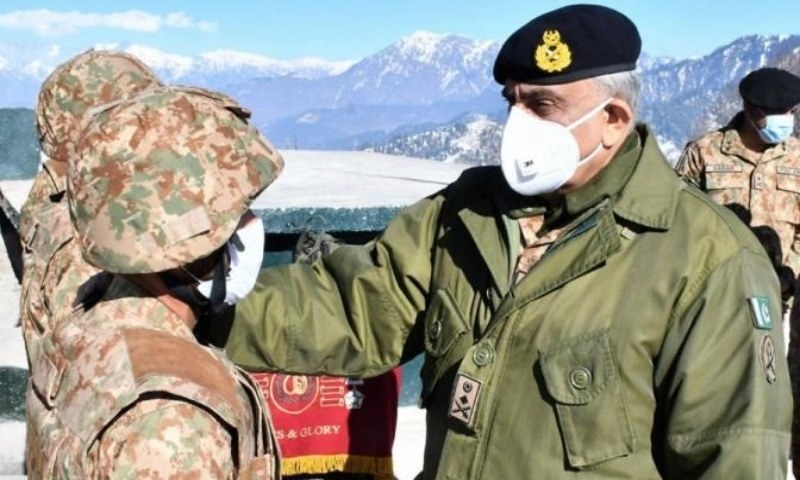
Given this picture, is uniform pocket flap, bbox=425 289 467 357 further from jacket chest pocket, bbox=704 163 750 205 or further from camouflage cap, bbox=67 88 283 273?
jacket chest pocket, bbox=704 163 750 205

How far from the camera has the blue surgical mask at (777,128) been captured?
19.8 ft

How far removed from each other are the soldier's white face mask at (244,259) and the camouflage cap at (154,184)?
0.12 meters

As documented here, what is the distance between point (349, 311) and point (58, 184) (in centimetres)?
192

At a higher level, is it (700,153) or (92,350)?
(92,350)

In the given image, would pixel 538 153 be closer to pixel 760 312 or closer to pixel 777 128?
pixel 760 312

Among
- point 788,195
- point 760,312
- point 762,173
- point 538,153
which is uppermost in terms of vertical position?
point 538,153

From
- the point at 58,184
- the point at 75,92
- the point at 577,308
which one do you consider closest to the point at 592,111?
the point at 577,308

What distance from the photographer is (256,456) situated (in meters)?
1.74

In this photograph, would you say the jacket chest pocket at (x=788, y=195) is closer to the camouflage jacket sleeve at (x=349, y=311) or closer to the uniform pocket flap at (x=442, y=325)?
the camouflage jacket sleeve at (x=349, y=311)

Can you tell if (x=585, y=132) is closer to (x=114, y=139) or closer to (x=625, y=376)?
(x=625, y=376)

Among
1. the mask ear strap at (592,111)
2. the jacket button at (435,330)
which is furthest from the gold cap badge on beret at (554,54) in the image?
the jacket button at (435,330)

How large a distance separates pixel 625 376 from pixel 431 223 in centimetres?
65

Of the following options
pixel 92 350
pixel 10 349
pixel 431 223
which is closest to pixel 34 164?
pixel 10 349

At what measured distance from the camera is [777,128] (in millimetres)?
6055
